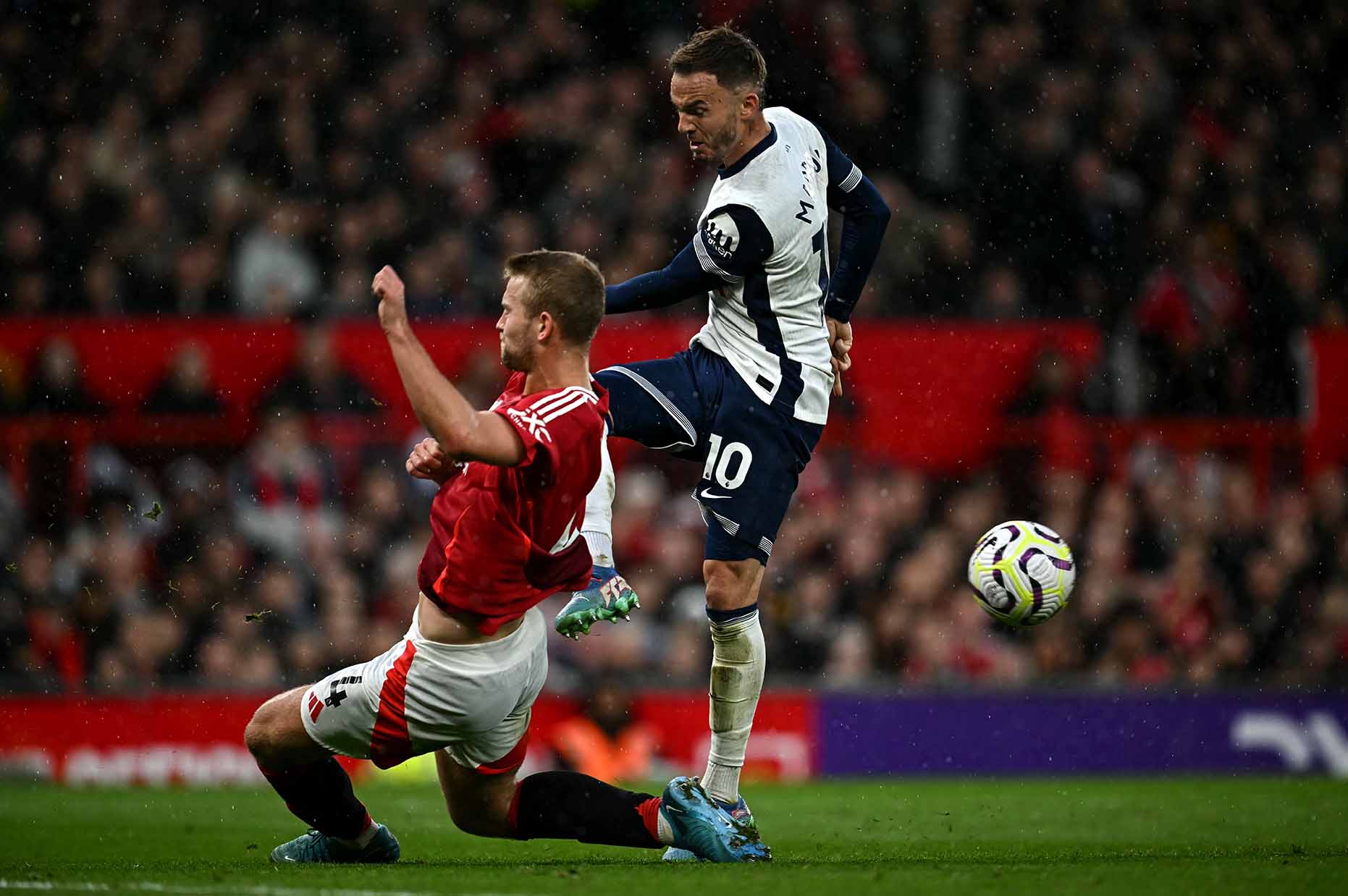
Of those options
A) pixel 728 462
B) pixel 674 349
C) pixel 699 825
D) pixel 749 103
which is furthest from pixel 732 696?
pixel 674 349

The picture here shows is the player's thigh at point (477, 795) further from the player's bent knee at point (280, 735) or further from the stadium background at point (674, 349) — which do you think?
the stadium background at point (674, 349)

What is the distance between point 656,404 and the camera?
6.73 meters

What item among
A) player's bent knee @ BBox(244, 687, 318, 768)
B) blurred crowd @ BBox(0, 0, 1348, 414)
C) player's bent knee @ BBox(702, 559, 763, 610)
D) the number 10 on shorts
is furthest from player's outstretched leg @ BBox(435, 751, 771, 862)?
blurred crowd @ BBox(0, 0, 1348, 414)

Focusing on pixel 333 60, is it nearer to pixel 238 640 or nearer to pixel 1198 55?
pixel 238 640

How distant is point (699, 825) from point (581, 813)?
406 millimetres

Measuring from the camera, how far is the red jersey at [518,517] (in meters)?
5.37

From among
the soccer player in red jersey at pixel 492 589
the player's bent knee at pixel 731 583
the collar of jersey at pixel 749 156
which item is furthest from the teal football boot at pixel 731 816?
the collar of jersey at pixel 749 156

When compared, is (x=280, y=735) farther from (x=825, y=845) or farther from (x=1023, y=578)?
(x=1023, y=578)

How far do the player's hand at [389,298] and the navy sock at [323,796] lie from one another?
5.41 feet

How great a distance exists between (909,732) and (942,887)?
6.69 metres

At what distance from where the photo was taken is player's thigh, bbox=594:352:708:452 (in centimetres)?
671

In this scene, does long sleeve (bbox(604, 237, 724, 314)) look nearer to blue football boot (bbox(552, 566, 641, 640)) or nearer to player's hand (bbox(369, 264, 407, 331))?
blue football boot (bbox(552, 566, 641, 640))

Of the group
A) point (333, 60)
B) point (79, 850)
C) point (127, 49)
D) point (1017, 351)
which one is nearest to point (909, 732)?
point (1017, 351)

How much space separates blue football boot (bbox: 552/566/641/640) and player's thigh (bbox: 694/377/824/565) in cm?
95
